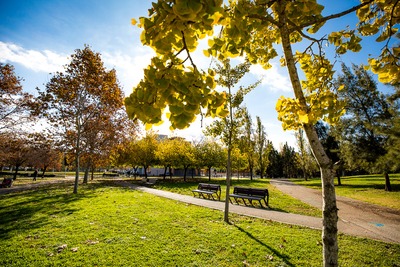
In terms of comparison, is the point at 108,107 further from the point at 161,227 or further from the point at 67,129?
the point at 161,227

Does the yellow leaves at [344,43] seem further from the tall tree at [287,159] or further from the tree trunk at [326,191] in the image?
the tall tree at [287,159]

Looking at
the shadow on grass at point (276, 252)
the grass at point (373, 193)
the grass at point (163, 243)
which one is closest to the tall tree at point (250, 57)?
the shadow on grass at point (276, 252)

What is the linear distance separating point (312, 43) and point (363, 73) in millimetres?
25735

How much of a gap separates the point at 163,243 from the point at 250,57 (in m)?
5.08

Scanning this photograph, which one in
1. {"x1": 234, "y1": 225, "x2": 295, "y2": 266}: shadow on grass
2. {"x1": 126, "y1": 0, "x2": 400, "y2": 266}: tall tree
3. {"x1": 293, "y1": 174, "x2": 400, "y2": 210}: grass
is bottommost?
{"x1": 293, "y1": 174, "x2": 400, "y2": 210}: grass

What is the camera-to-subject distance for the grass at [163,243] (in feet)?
14.7

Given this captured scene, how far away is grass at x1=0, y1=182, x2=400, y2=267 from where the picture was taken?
4.47m

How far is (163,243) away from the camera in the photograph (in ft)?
17.4

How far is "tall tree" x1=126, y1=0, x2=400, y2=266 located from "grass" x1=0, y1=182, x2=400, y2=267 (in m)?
3.31

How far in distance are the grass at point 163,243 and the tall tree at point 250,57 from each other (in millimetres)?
3314

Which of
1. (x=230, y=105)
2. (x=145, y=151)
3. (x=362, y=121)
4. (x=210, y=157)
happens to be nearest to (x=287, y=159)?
(x=210, y=157)

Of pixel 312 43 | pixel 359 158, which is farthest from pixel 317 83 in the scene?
pixel 359 158

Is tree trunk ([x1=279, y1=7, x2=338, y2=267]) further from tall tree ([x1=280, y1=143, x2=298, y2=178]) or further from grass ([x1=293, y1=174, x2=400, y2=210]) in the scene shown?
tall tree ([x1=280, y1=143, x2=298, y2=178])

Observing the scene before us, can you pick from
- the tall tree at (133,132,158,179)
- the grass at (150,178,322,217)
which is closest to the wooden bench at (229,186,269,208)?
the grass at (150,178,322,217)
